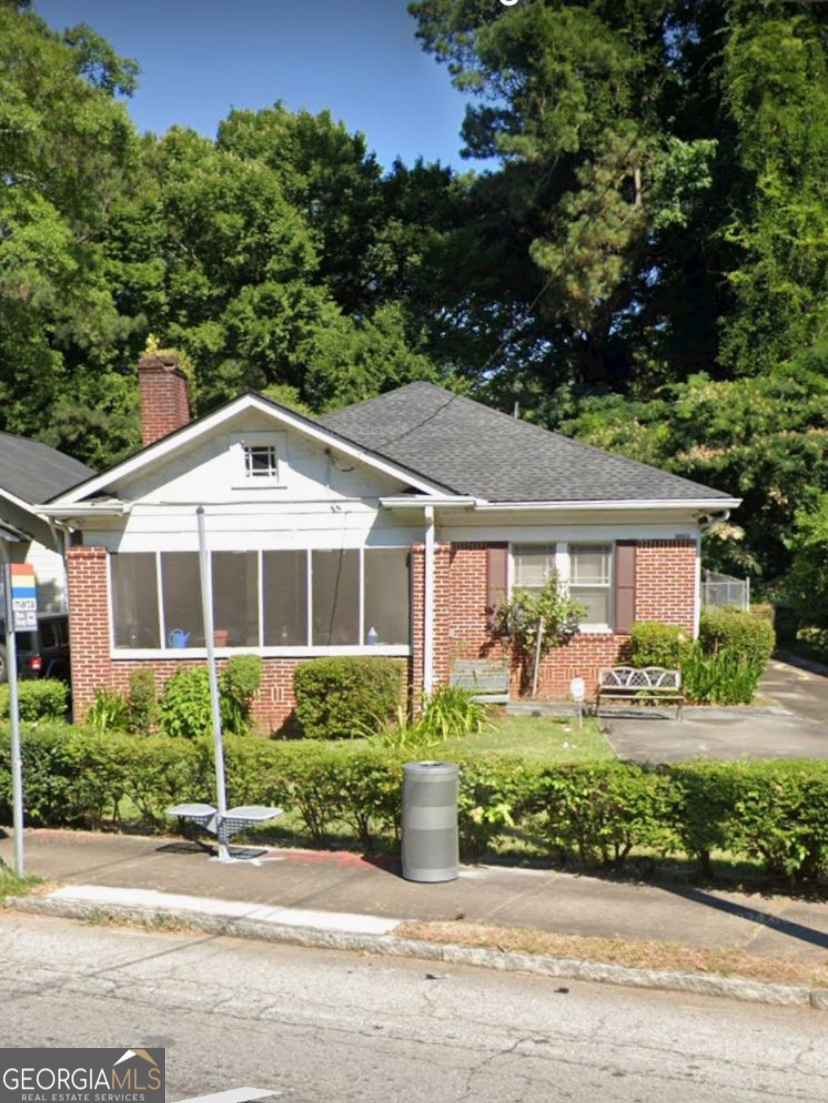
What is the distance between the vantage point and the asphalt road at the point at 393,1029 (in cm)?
531

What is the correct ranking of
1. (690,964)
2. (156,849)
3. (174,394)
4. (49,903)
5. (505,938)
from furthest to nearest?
(174,394), (156,849), (49,903), (505,938), (690,964)

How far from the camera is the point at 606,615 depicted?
1822 cm

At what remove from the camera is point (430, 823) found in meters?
8.62

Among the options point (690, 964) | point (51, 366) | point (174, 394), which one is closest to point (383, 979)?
point (690, 964)

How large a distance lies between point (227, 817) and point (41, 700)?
7074 mm

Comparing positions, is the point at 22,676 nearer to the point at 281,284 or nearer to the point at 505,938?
the point at 505,938

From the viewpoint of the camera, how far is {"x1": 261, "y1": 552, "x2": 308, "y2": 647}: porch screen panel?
55.0ft

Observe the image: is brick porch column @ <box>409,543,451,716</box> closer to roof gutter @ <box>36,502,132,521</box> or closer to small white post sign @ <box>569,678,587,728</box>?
small white post sign @ <box>569,678,587,728</box>

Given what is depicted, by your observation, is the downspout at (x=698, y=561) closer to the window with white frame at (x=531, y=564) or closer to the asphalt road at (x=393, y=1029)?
the window with white frame at (x=531, y=564)

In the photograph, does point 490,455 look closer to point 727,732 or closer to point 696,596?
point 696,596

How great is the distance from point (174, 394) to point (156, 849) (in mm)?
11463

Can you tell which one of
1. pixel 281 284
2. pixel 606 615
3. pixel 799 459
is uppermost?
pixel 281 284

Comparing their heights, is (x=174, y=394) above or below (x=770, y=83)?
below

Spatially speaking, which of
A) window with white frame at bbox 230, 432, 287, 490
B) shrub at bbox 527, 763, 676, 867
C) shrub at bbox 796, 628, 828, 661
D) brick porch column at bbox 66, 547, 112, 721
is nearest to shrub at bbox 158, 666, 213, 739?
brick porch column at bbox 66, 547, 112, 721
